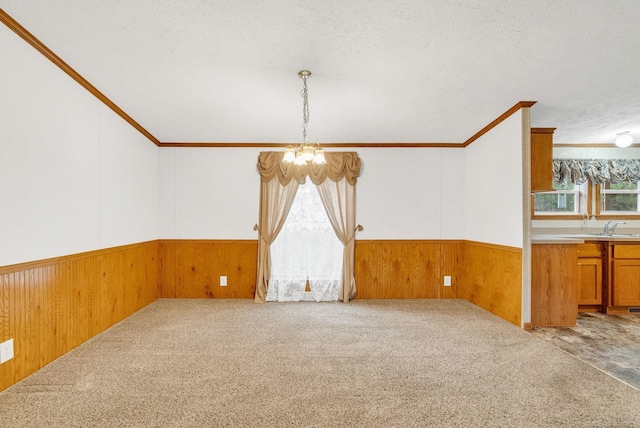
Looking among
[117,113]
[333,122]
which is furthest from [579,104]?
[117,113]

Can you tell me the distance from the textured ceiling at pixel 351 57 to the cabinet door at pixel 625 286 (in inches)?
73.0

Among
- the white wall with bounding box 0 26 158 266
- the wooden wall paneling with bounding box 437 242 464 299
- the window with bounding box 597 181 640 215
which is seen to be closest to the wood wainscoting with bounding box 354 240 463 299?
the wooden wall paneling with bounding box 437 242 464 299

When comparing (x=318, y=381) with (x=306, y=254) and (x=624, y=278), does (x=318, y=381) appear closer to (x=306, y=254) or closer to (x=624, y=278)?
(x=306, y=254)

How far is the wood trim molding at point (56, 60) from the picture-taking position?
2.06 m

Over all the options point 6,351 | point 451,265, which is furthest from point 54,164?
point 451,265

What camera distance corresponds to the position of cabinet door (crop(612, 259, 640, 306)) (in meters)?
4.08

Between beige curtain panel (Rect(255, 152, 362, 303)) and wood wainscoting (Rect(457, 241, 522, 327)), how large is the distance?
1581 millimetres

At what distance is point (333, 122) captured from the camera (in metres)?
3.91

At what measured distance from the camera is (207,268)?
4.65 metres

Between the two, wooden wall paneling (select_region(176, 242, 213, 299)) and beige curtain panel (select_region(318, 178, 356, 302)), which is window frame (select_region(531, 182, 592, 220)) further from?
wooden wall paneling (select_region(176, 242, 213, 299))

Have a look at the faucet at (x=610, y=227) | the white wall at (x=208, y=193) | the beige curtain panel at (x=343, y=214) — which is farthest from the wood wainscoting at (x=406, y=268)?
the faucet at (x=610, y=227)

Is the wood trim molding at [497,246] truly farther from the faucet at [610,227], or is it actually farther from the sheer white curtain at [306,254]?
the faucet at [610,227]

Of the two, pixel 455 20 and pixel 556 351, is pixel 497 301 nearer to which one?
pixel 556 351

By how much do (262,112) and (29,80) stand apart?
1917mm
